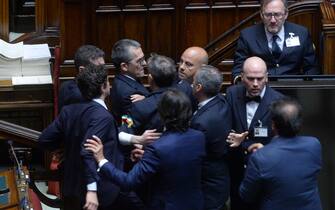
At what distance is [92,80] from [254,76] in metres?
1.13

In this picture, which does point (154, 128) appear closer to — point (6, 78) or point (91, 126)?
point (91, 126)

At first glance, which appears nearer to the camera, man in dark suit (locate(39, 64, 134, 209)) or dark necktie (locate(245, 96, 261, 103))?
man in dark suit (locate(39, 64, 134, 209))

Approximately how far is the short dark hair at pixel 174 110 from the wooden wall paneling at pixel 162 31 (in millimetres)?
4059

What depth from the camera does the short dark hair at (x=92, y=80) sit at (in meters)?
5.04

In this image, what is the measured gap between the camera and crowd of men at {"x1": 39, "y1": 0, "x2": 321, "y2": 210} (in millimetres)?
4746

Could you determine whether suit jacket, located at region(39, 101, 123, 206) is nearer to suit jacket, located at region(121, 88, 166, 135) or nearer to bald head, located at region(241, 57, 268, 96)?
suit jacket, located at region(121, 88, 166, 135)

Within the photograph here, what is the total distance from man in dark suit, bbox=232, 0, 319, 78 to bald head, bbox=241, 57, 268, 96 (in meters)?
0.82

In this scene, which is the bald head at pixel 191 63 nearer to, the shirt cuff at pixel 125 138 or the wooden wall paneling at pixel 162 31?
the shirt cuff at pixel 125 138

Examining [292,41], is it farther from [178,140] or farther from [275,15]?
[178,140]

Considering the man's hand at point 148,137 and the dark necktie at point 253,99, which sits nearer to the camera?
the man's hand at point 148,137

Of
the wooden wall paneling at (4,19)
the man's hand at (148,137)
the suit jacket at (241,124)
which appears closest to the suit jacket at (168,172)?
the man's hand at (148,137)

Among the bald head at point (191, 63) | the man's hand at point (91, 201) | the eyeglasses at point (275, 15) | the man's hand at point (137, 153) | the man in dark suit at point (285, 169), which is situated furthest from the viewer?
the eyeglasses at point (275, 15)

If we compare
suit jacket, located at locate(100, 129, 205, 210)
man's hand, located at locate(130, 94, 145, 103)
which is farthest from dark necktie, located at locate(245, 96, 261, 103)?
suit jacket, located at locate(100, 129, 205, 210)

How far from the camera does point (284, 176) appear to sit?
4695 mm
